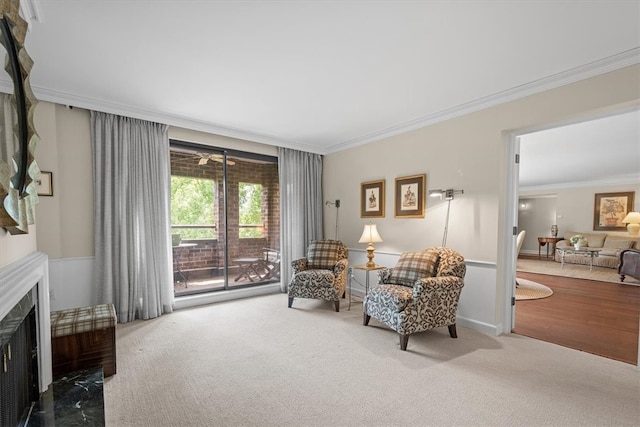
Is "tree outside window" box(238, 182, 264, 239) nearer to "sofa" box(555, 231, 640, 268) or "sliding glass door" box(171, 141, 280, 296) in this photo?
"sliding glass door" box(171, 141, 280, 296)

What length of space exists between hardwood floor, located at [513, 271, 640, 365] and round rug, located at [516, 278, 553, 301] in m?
0.11

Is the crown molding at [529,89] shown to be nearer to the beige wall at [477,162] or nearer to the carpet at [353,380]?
the beige wall at [477,162]

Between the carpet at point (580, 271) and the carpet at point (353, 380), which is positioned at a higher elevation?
the carpet at point (353, 380)

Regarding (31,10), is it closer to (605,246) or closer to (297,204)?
(297,204)

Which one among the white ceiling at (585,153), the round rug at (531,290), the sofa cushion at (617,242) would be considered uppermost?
the white ceiling at (585,153)

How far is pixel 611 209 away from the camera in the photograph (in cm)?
783

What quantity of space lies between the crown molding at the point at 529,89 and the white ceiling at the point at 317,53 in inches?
0.4

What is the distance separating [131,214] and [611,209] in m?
11.2

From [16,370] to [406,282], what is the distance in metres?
3.05

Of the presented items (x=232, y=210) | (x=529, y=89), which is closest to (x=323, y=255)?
(x=232, y=210)

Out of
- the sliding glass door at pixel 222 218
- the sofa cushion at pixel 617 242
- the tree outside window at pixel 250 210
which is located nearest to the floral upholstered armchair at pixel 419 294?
the sliding glass door at pixel 222 218

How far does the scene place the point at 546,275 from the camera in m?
6.27

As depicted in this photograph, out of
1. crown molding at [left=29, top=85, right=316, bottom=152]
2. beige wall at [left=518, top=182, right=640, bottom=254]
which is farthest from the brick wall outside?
beige wall at [left=518, top=182, right=640, bottom=254]

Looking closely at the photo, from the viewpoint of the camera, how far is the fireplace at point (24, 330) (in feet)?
3.93
